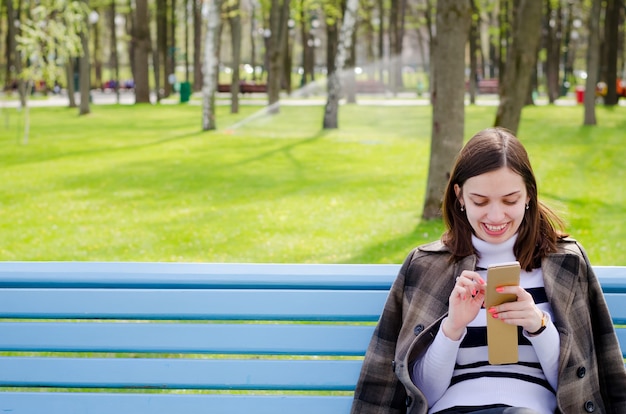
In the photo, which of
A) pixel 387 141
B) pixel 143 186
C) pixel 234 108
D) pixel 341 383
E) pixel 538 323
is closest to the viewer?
pixel 538 323

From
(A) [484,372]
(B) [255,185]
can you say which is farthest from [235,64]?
(A) [484,372]

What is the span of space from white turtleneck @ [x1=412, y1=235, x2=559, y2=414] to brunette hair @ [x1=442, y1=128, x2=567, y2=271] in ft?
0.20

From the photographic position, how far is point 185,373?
3.06 metres

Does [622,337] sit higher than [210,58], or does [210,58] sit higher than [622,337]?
[210,58]

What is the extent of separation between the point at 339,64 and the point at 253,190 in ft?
34.8

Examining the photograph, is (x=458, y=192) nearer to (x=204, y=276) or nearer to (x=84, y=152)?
(x=204, y=276)

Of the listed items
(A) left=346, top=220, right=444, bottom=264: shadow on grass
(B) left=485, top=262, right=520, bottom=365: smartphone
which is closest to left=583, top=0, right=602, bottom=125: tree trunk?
(A) left=346, top=220, right=444, bottom=264: shadow on grass

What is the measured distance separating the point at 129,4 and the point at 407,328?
4670 cm

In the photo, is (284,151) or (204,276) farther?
(284,151)

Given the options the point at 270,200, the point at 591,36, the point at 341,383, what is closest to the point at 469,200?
the point at 341,383

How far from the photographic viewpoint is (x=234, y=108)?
31266 mm

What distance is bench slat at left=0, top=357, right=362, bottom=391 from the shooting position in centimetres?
304

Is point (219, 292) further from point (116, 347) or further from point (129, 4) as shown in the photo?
point (129, 4)

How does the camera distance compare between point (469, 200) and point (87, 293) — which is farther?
point (87, 293)
